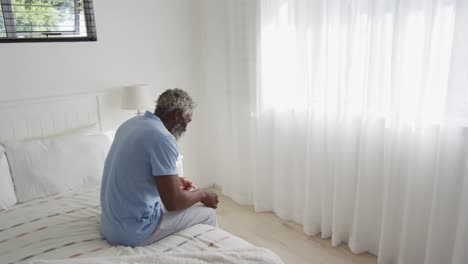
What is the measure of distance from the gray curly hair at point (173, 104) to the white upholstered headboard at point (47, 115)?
122 centimetres

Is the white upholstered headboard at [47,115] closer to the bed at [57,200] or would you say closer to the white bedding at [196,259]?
the bed at [57,200]

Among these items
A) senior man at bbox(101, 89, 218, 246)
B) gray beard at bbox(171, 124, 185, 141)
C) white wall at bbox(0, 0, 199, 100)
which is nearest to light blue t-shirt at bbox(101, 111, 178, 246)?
senior man at bbox(101, 89, 218, 246)

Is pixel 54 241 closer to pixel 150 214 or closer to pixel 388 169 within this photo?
pixel 150 214

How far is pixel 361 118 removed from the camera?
2.21 meters

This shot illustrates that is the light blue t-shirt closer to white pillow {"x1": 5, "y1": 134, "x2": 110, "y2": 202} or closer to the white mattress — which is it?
the white mattress

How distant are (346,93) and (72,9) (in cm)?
217

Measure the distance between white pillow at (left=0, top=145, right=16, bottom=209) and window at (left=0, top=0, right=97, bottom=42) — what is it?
0.88 meters

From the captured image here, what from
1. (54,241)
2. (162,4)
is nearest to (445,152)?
(54,241)

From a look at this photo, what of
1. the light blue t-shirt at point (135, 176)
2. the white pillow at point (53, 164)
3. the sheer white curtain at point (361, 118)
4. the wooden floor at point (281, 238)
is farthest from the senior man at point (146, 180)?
the sheer white curtain at point (361, 118)

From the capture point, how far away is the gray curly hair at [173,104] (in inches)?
68.1

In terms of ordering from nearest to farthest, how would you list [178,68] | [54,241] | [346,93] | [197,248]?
1. [197,248]
2. [54,241]
3. [346,93]
4. [178,68]

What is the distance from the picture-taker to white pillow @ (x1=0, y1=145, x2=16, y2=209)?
6.82ft

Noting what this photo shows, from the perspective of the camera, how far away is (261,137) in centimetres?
295

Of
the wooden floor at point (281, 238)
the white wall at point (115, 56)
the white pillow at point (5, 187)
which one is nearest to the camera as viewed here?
the white pillow at point (5, 187)
